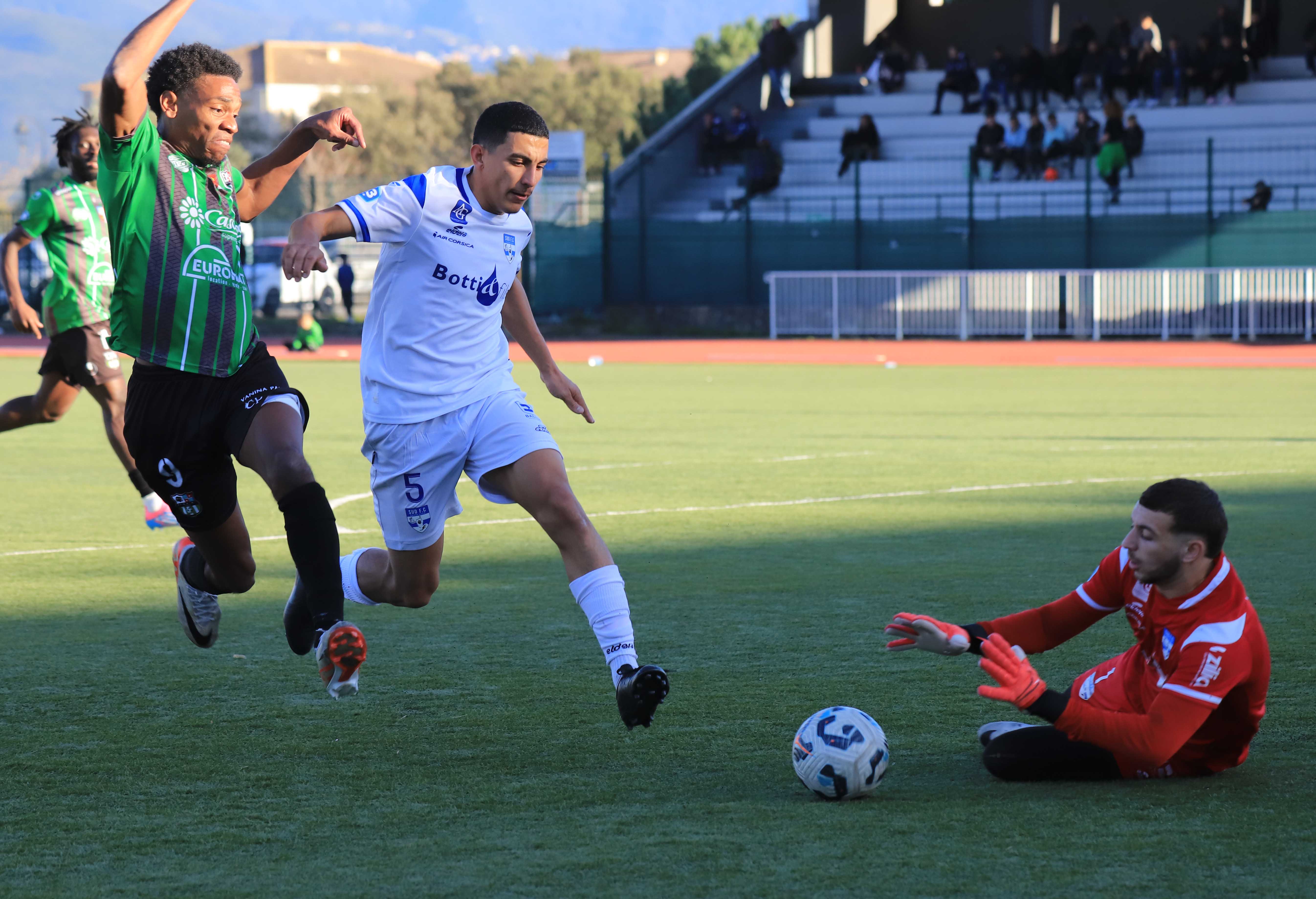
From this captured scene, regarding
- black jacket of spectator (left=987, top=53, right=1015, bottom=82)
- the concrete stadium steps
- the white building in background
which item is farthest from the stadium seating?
the white building in background

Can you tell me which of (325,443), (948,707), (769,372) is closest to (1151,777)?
(948,707)

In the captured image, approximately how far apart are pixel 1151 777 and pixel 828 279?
88.6ft

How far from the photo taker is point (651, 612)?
23.2 feet

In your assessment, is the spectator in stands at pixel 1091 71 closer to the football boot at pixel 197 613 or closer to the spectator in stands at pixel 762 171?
the spectator in stands at pixel 762 171

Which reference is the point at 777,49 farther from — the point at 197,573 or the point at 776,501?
the point at 197,573

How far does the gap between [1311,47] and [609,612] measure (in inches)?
1366

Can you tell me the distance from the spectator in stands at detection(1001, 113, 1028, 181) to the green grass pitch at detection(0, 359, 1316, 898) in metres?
22.8

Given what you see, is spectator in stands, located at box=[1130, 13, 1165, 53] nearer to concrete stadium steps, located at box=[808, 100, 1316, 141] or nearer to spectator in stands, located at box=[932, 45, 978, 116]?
Result: concrete stadium steps, located at box=[808, 100, 1316, 141]

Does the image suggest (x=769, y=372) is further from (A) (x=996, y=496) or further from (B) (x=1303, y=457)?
(A) (x=996, y=496)

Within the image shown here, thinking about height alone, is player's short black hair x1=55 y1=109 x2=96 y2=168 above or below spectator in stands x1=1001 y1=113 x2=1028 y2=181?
below

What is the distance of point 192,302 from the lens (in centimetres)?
561

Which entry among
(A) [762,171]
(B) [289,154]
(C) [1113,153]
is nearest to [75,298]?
(B) [289,154]

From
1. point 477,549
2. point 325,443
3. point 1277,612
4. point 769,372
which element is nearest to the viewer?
point 1277,612

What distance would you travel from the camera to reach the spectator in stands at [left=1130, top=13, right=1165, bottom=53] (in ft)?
121
